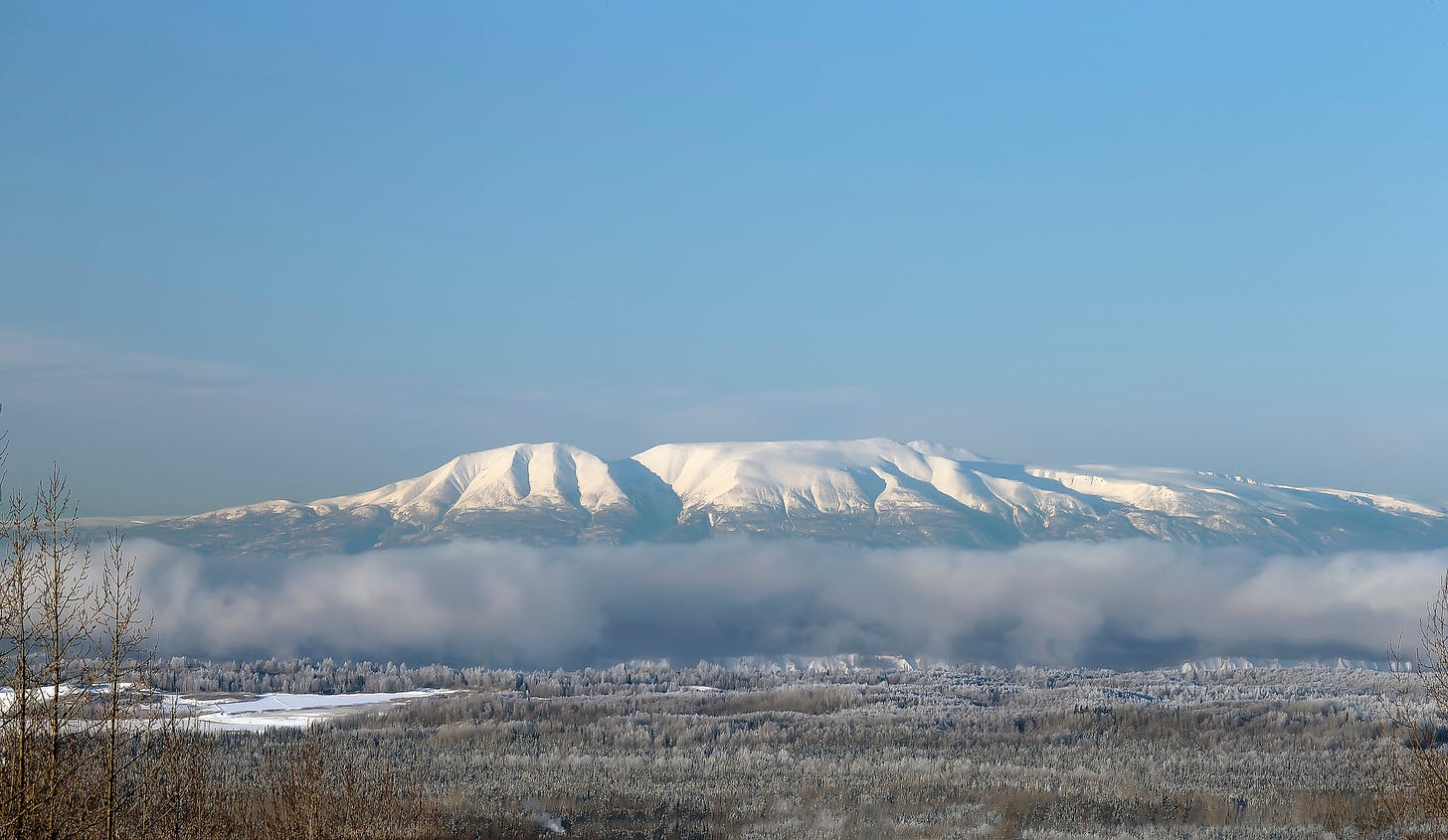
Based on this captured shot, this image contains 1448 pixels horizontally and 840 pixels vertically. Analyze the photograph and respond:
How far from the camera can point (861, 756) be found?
174 feet

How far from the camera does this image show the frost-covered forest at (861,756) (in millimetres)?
39031

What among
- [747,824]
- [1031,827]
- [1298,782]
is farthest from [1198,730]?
[747,824]

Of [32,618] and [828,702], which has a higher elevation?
[32,618]

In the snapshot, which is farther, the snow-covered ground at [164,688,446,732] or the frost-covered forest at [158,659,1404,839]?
the snow-covered ground at [164,688,446,732]

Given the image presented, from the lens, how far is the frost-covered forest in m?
39.0

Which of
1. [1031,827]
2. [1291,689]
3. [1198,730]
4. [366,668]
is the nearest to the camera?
[1031,827]

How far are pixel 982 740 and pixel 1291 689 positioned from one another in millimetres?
35290

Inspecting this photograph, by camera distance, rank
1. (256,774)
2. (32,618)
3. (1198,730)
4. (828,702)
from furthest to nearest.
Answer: (828,702) → (1198,730) → (256,774) → (32,618)

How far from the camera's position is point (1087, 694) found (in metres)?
79.9

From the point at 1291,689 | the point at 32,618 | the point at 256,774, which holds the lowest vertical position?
the point at 1291,689

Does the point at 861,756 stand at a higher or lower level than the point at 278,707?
lower

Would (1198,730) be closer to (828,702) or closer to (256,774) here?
(828,702)

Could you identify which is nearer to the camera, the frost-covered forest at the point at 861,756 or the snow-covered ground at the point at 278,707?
the frost-covered forest at the point at 861,756

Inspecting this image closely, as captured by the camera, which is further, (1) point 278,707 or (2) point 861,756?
(1) point 278,707
